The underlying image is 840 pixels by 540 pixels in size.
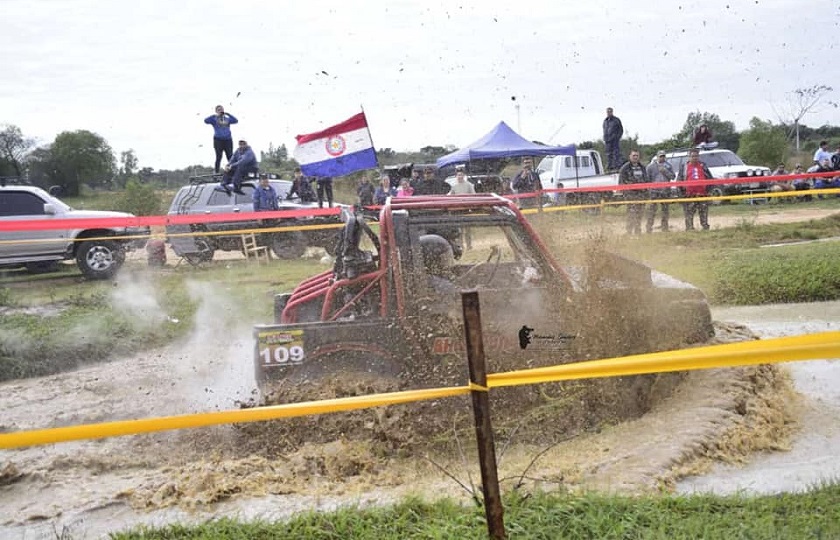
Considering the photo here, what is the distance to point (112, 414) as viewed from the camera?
261 inches

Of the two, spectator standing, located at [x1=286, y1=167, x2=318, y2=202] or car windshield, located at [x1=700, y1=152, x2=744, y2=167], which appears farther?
car windshield, located at [x1=700, y1=152, x2=744, y2=167]

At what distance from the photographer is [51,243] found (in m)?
14.0

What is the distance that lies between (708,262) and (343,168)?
5539 millimetres

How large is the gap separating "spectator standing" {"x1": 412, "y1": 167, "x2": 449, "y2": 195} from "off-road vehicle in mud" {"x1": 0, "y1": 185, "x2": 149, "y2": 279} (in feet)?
18.4

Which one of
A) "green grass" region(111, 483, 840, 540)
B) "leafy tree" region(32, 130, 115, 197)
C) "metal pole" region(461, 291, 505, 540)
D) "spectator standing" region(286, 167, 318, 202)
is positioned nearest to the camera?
"metal pole" region(461, 291, 505, 540)

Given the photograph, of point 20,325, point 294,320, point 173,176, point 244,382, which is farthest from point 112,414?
point 173,176

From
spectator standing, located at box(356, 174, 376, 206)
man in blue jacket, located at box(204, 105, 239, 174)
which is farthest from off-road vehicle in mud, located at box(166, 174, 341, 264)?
spectator standing, located at box(356, 174, 376, 206)

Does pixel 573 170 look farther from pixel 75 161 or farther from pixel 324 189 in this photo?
pixel 75 161

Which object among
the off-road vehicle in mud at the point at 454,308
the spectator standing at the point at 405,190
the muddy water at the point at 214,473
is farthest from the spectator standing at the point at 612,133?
the off-road vehicle in mud at the point at 454,308

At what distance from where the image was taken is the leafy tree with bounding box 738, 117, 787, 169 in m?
29.3

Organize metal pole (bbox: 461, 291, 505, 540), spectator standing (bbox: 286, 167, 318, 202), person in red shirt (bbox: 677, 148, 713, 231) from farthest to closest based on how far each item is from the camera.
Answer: spectator standing (bbox: 286, 167, 318, 202) < person in red shirt (bbox: 677, 148, 713, 231) < metal pole (bbox: 461, 291, 505, 540)

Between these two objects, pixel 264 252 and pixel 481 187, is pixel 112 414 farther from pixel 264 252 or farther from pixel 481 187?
pixel 481 187

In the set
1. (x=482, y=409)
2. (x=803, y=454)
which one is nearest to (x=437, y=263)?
(x=482, y=409)

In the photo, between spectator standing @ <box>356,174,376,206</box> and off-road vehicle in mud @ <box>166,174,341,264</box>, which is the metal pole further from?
spectator standing @ <box>356,174,376,206</box>
